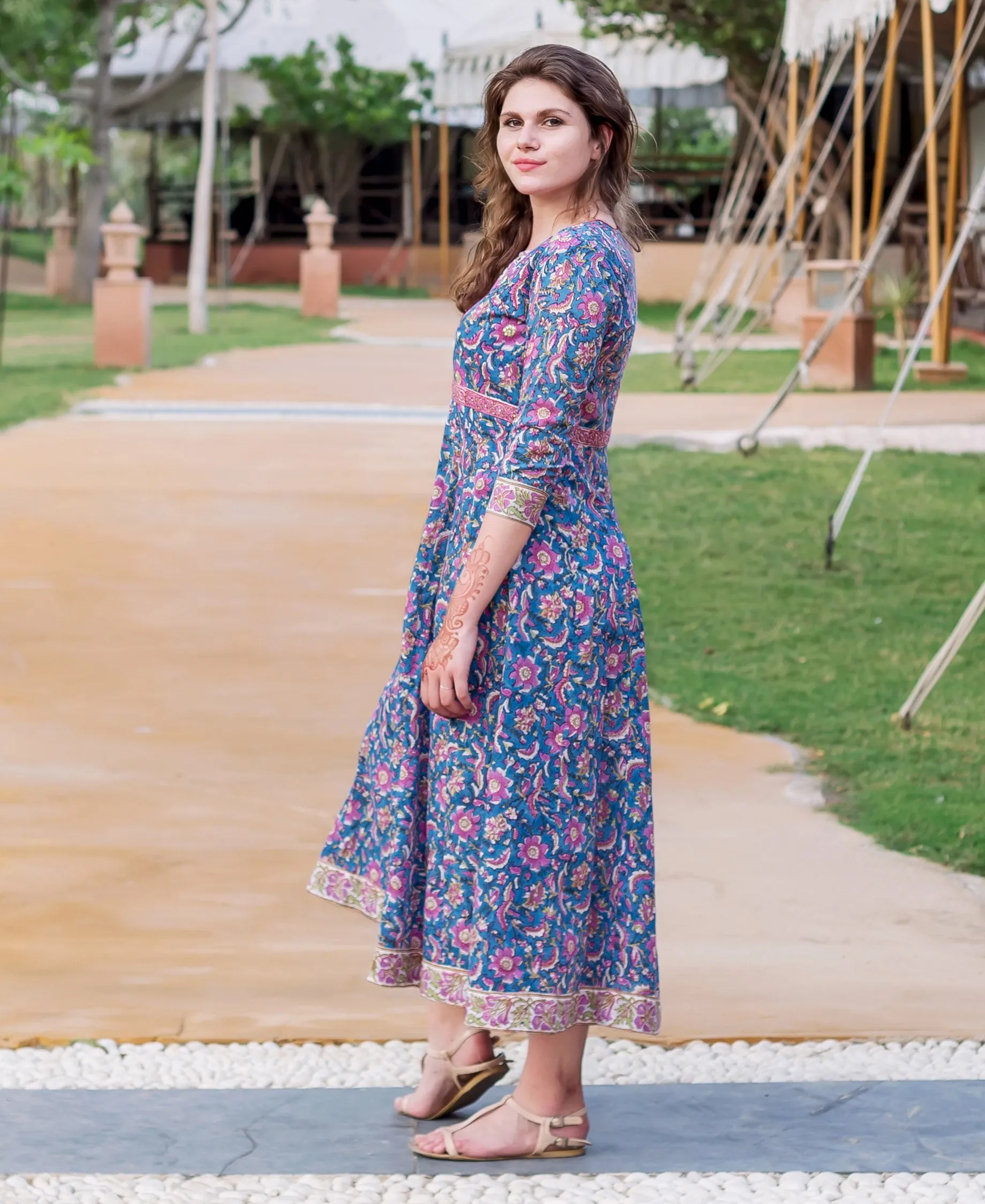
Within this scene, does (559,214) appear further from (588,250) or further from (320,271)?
(320,271)

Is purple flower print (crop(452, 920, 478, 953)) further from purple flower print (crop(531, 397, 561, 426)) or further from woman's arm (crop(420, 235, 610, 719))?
purple flower print (crop(531, 397, 561, 426))

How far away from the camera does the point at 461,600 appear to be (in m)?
2.58

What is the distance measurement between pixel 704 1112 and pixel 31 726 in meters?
3.01

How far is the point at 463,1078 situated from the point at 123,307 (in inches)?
569

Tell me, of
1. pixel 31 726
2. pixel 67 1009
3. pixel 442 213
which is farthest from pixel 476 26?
pixel 67 1009

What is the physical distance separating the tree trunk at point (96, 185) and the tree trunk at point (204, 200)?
17.3 ft

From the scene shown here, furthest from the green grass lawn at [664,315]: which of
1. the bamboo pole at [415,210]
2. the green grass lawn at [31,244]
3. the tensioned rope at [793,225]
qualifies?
the green grass lawn at [31,244]

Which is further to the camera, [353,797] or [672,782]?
[672,782]

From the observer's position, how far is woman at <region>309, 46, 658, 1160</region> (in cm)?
257

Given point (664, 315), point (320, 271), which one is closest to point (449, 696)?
point (320, 271)

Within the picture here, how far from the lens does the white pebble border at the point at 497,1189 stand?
2541 millimetres

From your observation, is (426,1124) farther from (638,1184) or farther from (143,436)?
(143,436)

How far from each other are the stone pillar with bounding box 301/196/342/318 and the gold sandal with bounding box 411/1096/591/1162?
20.4 meters

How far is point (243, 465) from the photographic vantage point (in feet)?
35.1
